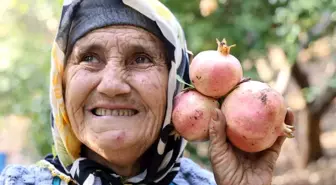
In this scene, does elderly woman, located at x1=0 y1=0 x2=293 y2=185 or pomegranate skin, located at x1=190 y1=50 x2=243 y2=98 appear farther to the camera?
elderly woman, located at x1=0 y1=0 x2=293 y2=185

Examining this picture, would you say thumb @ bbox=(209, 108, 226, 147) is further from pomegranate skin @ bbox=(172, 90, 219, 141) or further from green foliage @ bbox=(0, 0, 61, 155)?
green foliage @ bbox=(0, 0, 61, 155)

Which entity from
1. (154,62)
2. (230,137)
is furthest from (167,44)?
(230,137)

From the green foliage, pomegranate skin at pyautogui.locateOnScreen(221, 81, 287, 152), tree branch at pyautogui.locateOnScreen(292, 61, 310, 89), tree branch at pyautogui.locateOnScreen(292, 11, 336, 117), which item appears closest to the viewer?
pomegranate skin at pyautogui.locateOnScreen(221, 81, 287, 152)

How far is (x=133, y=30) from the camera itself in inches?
78.9

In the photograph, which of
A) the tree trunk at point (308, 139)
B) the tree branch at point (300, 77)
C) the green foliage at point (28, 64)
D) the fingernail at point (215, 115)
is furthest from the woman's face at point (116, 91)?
the tree trunk at point (308, 139)

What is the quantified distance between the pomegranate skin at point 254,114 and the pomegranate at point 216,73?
33 mm

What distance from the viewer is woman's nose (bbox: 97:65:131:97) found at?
190 centimetres

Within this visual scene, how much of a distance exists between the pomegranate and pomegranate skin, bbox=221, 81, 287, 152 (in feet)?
0.11

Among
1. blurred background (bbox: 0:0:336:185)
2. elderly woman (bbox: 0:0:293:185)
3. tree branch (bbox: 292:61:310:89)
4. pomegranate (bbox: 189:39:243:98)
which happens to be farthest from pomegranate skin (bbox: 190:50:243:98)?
tree branch (bbox: 292:61:310:89)

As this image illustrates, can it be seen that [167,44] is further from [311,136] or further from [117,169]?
[311,136]

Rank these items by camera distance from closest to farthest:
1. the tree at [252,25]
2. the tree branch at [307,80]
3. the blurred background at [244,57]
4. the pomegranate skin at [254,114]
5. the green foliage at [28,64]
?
the pomegranate skin at [254,114] → the tree at [252,25] → the blurred background at [244,57] → the tree branch at [307,80] → the green foliage at [28,64]

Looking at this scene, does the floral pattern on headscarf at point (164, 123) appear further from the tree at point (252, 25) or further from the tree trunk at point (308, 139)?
the tree trunk at point (308, 139)

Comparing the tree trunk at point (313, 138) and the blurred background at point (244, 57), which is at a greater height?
the blurred background at point (244, 57)

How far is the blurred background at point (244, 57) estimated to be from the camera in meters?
4.17
